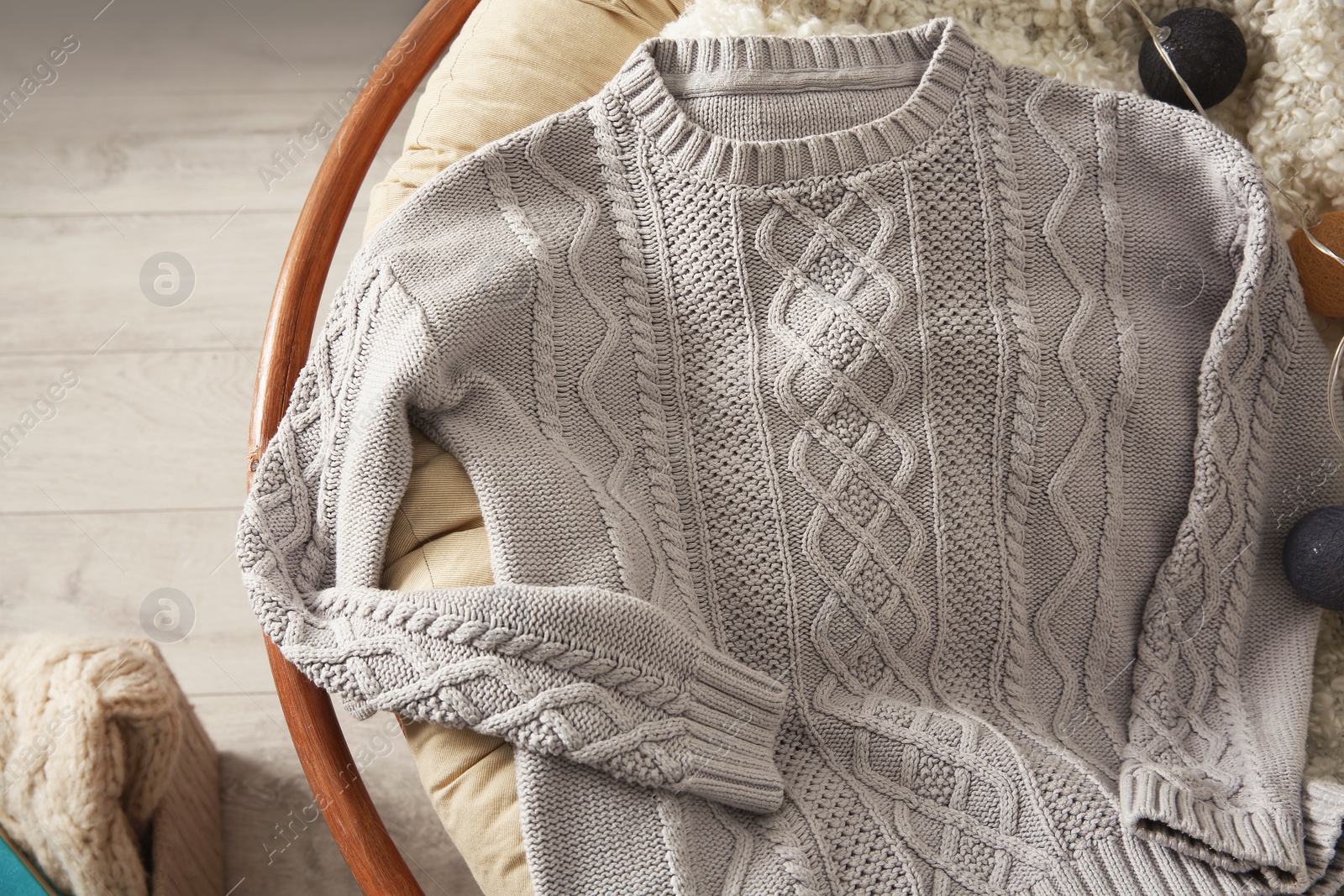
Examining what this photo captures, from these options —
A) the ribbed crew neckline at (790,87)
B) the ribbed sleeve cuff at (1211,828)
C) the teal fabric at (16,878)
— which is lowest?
the teal fabric at (16,878)

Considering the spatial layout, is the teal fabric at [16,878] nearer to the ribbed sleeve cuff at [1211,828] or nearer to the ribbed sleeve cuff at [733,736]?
the ribbed sleeve cuff at [733,736]

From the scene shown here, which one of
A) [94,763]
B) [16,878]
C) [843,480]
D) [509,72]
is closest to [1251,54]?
[843,480]

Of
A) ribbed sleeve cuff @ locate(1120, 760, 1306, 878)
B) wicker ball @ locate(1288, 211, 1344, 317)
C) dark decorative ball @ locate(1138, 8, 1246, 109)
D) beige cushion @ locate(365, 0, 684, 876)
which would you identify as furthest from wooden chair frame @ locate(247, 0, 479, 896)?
wicker ball @ locate(1288, 211, 1344, 317)


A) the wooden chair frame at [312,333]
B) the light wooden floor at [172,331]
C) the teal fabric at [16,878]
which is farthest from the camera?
the light wooden floor at [172,331]

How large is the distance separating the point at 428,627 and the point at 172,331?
42.0 inches

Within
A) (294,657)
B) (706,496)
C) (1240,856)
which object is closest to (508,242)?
(706,496)

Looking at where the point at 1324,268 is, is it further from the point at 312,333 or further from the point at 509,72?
the point at 312,333

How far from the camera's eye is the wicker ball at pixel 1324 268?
0.99m

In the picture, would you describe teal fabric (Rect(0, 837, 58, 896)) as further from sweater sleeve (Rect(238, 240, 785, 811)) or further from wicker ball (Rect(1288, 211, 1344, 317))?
wicker ball (Rect(1288, 211, 1344, 317))

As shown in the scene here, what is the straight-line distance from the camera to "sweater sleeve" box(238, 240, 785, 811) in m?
0.73

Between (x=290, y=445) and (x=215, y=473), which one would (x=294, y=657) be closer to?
(x=290, y=445)

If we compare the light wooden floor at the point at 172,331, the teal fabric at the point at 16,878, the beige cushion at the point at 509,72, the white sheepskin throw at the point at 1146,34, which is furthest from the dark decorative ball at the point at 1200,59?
the teal fabric at the point at 16,878

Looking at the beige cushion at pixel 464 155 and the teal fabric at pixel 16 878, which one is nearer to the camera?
the beige cushion at pixel 464 155

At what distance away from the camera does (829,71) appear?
94cm
